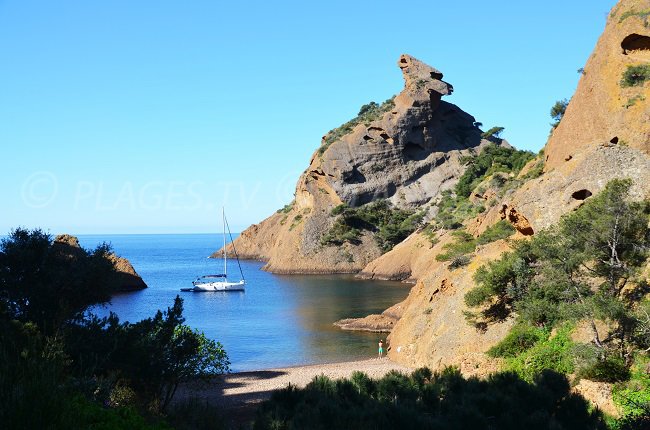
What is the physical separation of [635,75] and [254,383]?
24935 millimetres

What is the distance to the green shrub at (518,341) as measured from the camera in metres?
21.4

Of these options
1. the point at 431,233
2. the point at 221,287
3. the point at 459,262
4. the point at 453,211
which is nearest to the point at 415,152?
the point at 453,211

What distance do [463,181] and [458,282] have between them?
224 ft

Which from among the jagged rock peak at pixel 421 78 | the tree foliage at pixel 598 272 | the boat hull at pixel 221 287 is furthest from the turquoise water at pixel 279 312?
the jagged rock peak at pixel 421 78

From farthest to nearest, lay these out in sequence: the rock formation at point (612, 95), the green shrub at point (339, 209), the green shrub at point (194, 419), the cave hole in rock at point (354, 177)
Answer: the cave hole in rock at point (354, 177), the green shrub at point (339, 209), the rock formation at point (612, 95), the green shrub at point (194, 419)

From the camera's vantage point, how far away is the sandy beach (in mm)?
22594

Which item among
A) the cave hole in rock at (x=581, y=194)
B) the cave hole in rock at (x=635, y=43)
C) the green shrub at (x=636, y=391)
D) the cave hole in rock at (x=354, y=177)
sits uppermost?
the cave hole in rock at (x=354, y=177)

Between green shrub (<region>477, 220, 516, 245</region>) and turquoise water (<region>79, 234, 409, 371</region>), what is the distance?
9777 mm

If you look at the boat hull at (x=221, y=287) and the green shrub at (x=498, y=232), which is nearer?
the green shrub at (x=498, y=232)

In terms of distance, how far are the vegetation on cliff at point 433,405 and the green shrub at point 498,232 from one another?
1595cm

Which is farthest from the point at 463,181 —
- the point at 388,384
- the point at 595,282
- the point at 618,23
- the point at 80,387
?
the point at 80,387

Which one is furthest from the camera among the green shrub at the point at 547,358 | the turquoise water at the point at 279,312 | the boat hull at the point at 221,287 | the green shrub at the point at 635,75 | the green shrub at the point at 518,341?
the boat hull at the point at 221,287

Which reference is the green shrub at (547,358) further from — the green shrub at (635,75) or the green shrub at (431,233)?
A: the green shrub at (431,233)

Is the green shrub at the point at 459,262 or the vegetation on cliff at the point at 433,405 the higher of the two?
the green shrub at the point at 459,262
